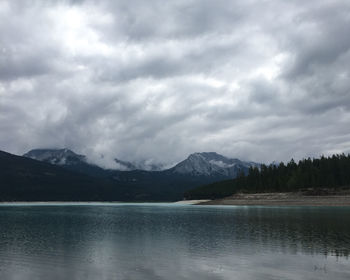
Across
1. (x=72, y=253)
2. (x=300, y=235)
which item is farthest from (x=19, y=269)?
(x=300, y=235)

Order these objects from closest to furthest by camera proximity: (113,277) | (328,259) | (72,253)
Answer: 1. (113,277)
2. (328,259)
3. (72,253)

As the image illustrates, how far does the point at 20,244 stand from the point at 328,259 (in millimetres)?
39733

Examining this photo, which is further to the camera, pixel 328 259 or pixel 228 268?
pixel 328 259

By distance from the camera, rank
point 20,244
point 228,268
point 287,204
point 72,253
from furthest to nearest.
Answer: point 287,204
point 20,244
point 72,253
point 228,268

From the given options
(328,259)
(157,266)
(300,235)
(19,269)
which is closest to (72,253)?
(19,269)

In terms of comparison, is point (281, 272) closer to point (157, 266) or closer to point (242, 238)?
point (157, 266)

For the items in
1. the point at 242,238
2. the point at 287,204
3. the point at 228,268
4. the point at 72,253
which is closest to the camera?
the point at 228,268

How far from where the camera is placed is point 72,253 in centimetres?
4278

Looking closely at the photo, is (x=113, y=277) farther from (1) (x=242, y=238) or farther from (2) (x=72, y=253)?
(1) (x=242, y=238)

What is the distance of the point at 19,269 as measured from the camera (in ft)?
111

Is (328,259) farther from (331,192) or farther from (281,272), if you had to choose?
(331,192)

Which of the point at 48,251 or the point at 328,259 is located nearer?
the point at 328,259

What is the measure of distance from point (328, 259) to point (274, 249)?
25.7 ft

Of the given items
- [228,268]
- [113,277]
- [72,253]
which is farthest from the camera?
[72,253]
